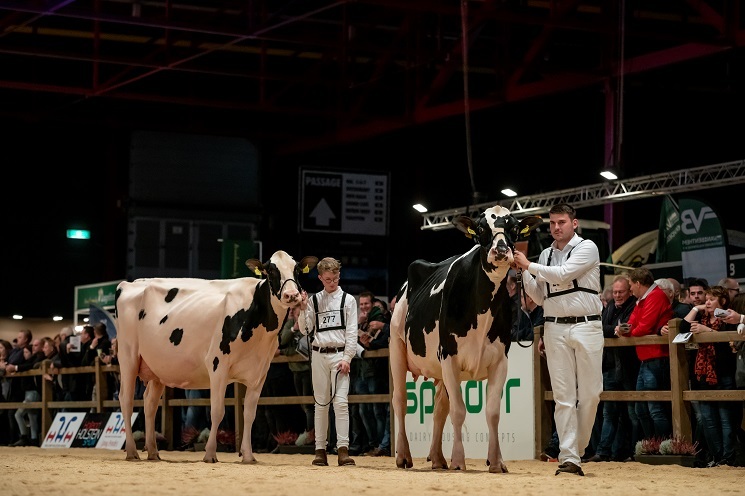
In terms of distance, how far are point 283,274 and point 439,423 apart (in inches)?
98.4

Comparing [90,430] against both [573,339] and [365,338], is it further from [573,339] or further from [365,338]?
[573,339]

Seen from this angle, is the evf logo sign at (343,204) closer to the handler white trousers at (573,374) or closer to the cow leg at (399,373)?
the cow leg at (399,373)

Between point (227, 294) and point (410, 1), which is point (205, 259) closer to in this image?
point (410, 1)

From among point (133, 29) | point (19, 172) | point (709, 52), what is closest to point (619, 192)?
point (709, 52)

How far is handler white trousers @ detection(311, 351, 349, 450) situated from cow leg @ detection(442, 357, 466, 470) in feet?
5.72

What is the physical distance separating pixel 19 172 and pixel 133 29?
7432 mm

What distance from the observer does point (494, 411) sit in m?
11.1

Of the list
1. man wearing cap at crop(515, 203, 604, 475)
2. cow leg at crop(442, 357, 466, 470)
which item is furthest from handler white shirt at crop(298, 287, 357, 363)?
man wearing cap at crop(515, 203, 604, 475)

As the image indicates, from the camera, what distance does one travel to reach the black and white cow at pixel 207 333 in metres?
13.3

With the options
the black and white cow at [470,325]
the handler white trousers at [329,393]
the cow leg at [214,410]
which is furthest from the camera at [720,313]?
the cow leg at [214,410]

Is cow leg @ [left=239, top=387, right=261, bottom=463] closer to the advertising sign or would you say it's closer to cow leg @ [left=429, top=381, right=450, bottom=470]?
cow leg @ [left=429, top=381, right=450, bottom=470]

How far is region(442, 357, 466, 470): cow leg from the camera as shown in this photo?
11.2 meters

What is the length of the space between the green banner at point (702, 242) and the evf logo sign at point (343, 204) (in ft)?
43.8

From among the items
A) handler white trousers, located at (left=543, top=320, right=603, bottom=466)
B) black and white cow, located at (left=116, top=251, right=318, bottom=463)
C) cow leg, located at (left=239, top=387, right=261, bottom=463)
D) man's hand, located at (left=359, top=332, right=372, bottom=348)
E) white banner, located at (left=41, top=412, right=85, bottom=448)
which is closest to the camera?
handler white trousers, located at (left=543, top=320, right=603, bottom=466)
